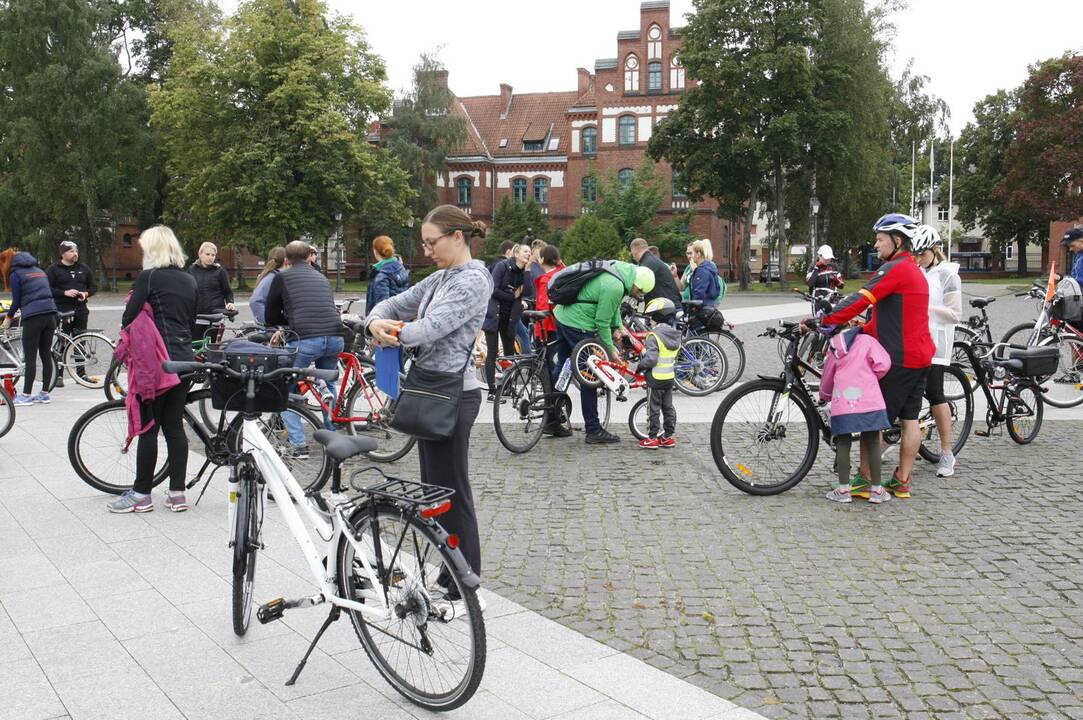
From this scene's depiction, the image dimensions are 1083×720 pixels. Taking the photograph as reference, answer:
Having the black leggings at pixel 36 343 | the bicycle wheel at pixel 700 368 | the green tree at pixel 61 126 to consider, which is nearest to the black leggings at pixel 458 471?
the bicycle wheel at pixel 700 368

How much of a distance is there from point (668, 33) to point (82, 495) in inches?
2323

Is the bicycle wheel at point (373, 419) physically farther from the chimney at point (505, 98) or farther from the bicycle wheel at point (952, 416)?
the chimney at point (505, 98)

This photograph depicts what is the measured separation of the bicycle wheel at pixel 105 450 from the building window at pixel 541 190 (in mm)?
64271

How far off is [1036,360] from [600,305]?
13.2 feet

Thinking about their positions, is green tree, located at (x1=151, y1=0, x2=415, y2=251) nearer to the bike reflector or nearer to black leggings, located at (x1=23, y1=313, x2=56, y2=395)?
black leggings, located at (x1=23, y1=313, x2=56, y2=395)

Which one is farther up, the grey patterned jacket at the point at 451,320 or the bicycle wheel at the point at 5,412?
the grey patterned jacket at the point at 451,320

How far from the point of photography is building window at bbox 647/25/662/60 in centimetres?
6116

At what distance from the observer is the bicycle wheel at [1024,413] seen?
29.9 ft

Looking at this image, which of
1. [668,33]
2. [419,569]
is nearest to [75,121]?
[668,33]

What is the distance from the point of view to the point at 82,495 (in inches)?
289

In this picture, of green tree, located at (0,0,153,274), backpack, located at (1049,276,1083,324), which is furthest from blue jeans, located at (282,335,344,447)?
green tree, located at (0,0,153,274)

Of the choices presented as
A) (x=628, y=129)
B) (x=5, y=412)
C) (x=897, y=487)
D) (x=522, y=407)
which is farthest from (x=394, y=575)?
(x=628, y=129)

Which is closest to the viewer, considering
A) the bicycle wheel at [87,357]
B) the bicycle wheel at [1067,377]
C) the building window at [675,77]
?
the bicycle wheel at [1067,377]

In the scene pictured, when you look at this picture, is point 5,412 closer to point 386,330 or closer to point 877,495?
point 386,330
